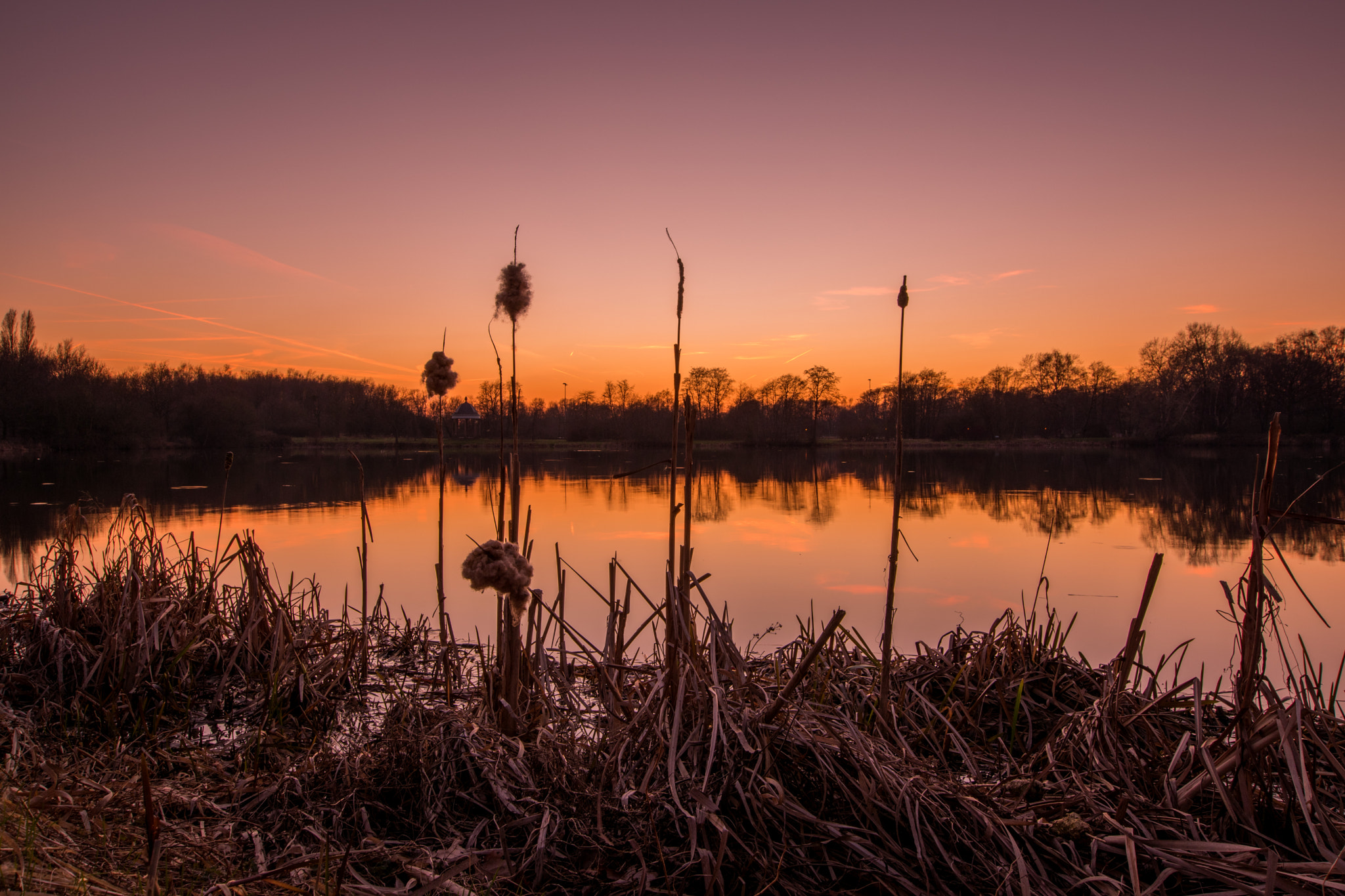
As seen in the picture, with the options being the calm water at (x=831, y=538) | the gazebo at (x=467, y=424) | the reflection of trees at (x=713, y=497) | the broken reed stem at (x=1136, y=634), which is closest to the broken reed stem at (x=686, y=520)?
the broken reed stem at (x=1136, y=634)

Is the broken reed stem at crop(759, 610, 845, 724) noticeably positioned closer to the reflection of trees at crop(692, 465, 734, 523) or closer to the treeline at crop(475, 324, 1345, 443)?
the reflection of trees at crop(692, 465, 734, 523)

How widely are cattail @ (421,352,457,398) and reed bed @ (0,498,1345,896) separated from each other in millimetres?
1146

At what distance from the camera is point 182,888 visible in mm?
1613

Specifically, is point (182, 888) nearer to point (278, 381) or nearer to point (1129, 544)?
point (1129, 544)

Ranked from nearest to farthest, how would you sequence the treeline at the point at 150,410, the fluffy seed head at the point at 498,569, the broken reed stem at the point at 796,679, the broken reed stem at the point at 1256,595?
the broken reed stem at the point at 1256,595, the broken reed stem at the point at 796,679, the fluffy seed head at the point at 498,569, the treeline at the point at 150,410

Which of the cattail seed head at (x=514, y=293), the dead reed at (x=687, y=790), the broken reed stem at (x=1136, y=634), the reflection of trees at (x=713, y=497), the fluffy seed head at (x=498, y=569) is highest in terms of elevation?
the cattail seed head at (x=514, y=293)

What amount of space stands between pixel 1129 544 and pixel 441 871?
11.9 metres

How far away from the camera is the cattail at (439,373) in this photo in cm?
324

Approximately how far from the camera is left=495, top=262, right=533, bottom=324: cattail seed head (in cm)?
285

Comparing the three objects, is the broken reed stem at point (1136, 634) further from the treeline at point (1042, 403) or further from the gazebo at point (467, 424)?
the gazebo at point (467, 424)

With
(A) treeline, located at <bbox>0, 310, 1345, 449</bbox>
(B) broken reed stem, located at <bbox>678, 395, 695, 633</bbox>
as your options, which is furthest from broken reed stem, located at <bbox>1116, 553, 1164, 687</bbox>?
(A) treeline, located at <bbox>0, 310, 1345, 449</bbox>

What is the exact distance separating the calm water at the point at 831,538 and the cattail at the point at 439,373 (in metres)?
1.74

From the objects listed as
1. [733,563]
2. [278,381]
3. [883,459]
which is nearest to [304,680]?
[733,563]

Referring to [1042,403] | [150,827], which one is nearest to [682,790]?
[150,827]
